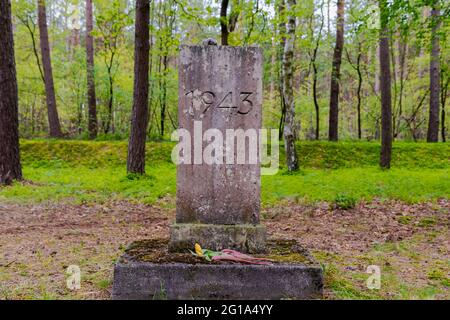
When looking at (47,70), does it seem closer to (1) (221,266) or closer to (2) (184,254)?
(2) (184,254)

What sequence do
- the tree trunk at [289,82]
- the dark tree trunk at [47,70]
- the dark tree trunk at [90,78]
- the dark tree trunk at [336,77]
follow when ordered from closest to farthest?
the tree trunk at [289,82] → the dark tree trunk at [47,70] → the dark tree trunk at [336,77] → the dark tree trunk at [90,78]

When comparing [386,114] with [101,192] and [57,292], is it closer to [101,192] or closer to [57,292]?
[101,192]

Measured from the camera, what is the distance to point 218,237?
463cm

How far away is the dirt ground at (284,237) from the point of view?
445 centimetres

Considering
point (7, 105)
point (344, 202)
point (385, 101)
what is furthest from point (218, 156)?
point (385, 101)

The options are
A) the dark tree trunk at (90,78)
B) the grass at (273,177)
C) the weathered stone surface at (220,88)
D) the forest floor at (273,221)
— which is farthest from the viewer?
the dark tree trunk at (90,78)

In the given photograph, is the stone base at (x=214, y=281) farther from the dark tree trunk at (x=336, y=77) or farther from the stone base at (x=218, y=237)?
the dark tree trunk at (x=336, y=77)

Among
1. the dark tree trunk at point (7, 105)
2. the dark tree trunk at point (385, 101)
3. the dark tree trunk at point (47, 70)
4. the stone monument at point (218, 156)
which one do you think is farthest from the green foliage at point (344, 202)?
the dark tree trunk at point (47, 70)

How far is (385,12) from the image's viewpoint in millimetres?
9688

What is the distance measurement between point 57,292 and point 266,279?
2158mm

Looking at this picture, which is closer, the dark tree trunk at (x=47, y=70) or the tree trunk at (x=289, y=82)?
the tree trunk at (x=289, y=82)

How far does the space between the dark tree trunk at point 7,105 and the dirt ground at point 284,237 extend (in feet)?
8.79

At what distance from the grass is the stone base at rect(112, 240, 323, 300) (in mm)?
5689

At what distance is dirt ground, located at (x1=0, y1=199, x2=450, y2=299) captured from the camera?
14.6 ft
